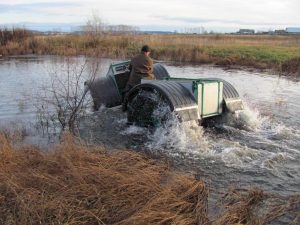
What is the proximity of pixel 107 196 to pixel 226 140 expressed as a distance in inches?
173

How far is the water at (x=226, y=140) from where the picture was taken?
6824 millimetres

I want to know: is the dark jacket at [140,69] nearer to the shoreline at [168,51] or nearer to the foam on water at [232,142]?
the foam on water at [232,142]

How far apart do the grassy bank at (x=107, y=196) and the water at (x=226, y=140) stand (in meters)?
0.79

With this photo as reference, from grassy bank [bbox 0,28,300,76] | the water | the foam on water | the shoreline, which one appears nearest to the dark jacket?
the water

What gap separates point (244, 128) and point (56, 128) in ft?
14.6

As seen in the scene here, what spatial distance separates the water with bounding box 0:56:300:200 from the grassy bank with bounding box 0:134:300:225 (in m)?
0.79

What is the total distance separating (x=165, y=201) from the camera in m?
4.94

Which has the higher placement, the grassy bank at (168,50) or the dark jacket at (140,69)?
the dark jacket at (140,69)

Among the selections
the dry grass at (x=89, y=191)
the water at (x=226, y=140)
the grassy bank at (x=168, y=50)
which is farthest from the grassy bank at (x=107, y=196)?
the grassy bank at (x=168, y=50)

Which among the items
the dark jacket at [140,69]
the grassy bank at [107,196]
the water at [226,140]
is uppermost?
the dark jacket at [140,69]

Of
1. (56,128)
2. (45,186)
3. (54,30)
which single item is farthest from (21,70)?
(54,30)

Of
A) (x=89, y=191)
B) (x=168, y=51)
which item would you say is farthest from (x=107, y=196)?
(x=168, y=51)

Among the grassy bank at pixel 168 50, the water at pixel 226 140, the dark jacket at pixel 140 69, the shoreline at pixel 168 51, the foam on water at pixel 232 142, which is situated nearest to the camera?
the water at pixel 226 140

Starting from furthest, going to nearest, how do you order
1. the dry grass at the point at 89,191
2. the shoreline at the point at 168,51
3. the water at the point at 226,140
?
1. the shoreline at the point at 168,51
2. the water at the point at 226,140
3. the dry grass at the point at 89,191
